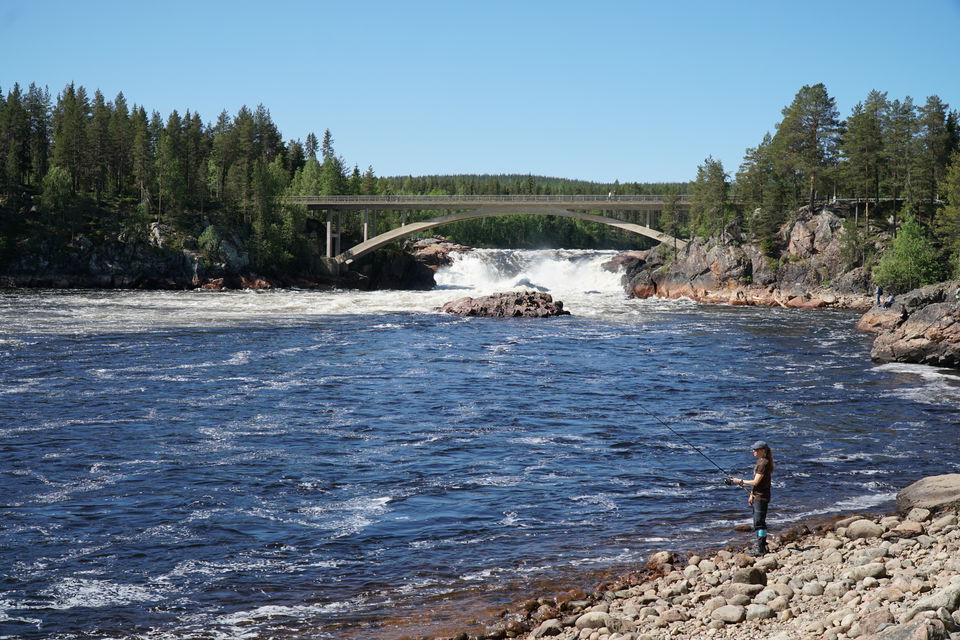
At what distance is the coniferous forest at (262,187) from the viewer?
68188 mm

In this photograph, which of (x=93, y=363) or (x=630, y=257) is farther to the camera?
(x=630, y=257)

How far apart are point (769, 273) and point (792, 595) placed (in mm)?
63987

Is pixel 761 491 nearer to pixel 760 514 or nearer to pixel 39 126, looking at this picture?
pixel 760 514

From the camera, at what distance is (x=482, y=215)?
87375 mm

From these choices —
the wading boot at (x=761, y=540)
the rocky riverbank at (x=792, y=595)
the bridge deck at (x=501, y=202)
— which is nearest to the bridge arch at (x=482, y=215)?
the bridge deck at (x=501, y=202)

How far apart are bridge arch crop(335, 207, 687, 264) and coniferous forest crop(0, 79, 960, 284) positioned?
336cm

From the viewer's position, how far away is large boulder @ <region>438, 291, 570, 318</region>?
57500 millimetres

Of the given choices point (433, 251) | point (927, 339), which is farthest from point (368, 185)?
point (927, 339)

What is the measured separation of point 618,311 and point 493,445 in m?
41.7

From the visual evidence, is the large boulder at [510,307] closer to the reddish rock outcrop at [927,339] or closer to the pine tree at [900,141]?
the reddish rock outcrop at [927,339]

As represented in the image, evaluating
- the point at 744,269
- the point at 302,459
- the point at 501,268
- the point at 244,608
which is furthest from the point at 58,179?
the point at 244,608

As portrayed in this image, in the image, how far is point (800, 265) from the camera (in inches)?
2761

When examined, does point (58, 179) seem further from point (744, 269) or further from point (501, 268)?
point (744, 269)

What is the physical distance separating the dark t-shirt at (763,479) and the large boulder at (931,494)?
12.0 feet
